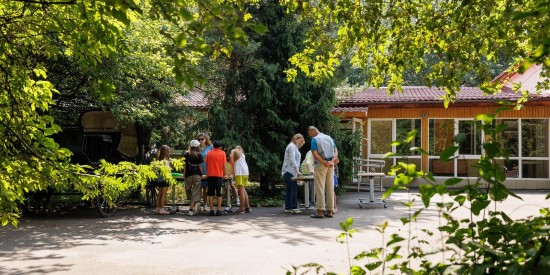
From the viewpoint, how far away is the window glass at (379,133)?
944 inches

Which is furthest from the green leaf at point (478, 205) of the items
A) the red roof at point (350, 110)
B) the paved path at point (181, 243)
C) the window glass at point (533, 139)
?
the window glass at point (533, 139)

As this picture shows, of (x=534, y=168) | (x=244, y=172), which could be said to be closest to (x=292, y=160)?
(x=244, y=172)

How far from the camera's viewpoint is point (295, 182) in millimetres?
13109

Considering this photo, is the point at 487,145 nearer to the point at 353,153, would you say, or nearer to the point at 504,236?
the point at 504,236

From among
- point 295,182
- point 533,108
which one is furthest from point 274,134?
point 533,108

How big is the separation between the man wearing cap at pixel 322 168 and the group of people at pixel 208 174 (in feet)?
6.73

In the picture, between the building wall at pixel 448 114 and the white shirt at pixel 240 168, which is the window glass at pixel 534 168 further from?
the white shirt at pixel 240 168

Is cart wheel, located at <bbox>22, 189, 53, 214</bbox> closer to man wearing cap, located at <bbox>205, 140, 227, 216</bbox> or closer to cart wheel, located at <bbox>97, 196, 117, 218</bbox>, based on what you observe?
cart wheel, located at <bbox>97, 196, 117, 218</bbox>

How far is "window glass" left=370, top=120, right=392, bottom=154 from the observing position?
2397 cm

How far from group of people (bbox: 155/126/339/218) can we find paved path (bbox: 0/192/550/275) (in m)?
0.43

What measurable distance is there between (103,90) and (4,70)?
2.57 ft

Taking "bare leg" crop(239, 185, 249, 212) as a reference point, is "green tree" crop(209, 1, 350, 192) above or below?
above

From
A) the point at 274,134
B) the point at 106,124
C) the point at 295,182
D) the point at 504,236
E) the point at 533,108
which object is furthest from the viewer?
the point at 533,108

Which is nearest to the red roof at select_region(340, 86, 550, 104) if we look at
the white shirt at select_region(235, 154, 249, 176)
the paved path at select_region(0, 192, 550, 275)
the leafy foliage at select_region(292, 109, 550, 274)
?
the white shirt at select_region(235, 154, 249, 176)
